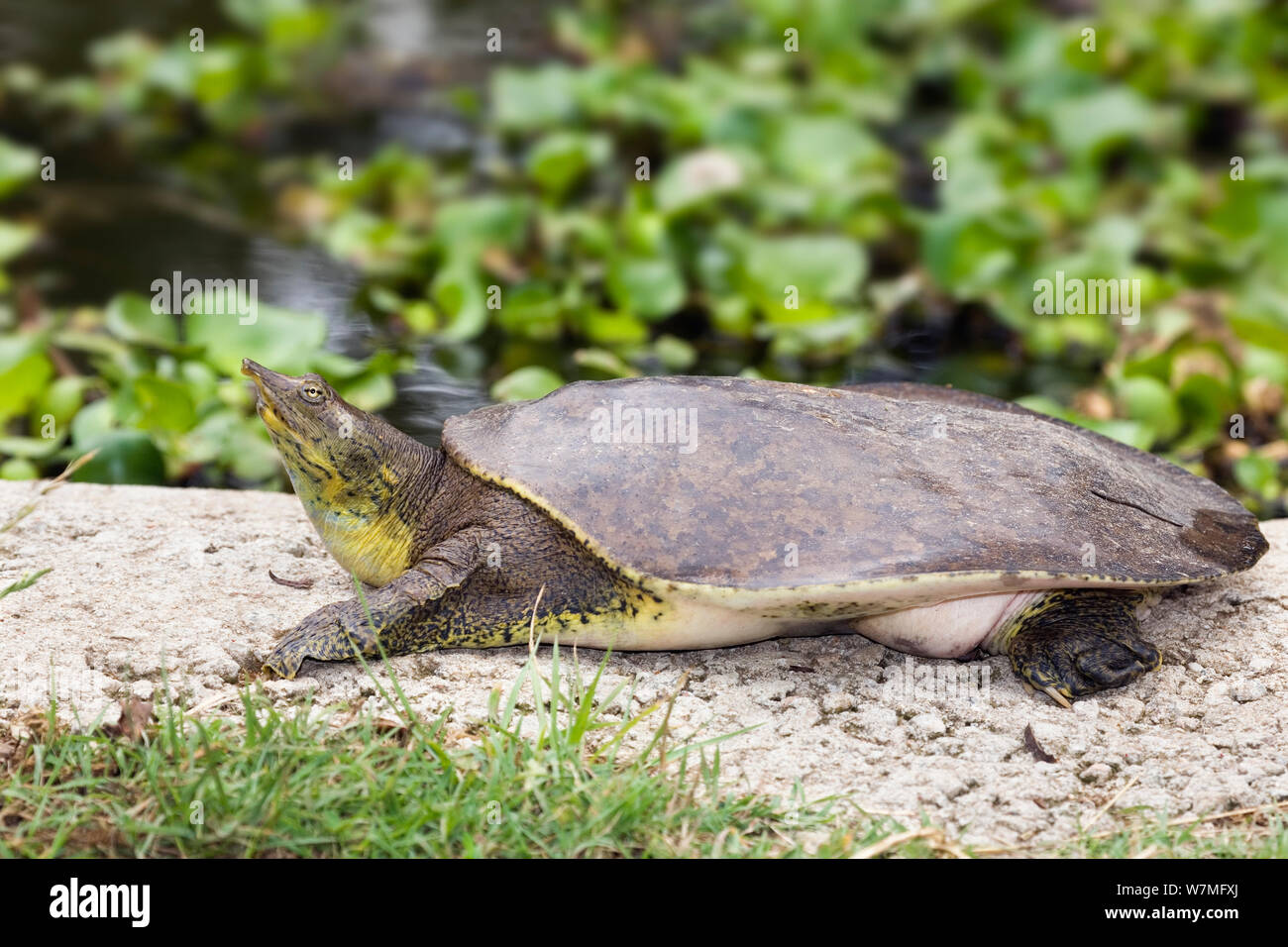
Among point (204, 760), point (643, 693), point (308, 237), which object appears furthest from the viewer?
point (308, 237)

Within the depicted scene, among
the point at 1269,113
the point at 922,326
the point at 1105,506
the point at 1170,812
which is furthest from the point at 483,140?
the point at 1170,812

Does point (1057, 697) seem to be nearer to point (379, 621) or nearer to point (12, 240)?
point (379, 621)

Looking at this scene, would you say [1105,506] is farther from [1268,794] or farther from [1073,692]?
[1268,794]

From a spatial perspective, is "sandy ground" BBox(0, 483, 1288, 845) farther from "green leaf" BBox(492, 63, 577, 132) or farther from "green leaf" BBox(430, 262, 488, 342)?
"green leaf" BBox(492, 63, 577, 132)

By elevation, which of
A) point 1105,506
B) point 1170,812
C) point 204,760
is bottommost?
point 1170,812

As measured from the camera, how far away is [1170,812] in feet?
7.96

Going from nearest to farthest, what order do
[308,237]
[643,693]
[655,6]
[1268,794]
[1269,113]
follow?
1. [1268,794]
2. [643,693]
3. [308,237]
4. [1269,113]
5. [655,6]

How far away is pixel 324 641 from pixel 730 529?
900mm

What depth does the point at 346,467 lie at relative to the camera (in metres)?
2.96

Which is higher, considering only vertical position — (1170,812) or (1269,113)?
(1269,113)

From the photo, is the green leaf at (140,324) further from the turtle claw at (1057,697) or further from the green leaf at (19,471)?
the turtle claw at (1057,697)

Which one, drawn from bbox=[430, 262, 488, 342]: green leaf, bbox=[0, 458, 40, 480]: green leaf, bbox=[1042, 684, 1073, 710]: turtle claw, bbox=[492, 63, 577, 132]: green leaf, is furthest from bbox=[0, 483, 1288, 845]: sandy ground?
bbox=[492, 63, 577, 132]: green leaf

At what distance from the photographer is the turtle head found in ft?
9.44

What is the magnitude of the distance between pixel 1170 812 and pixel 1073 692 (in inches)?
17.1
